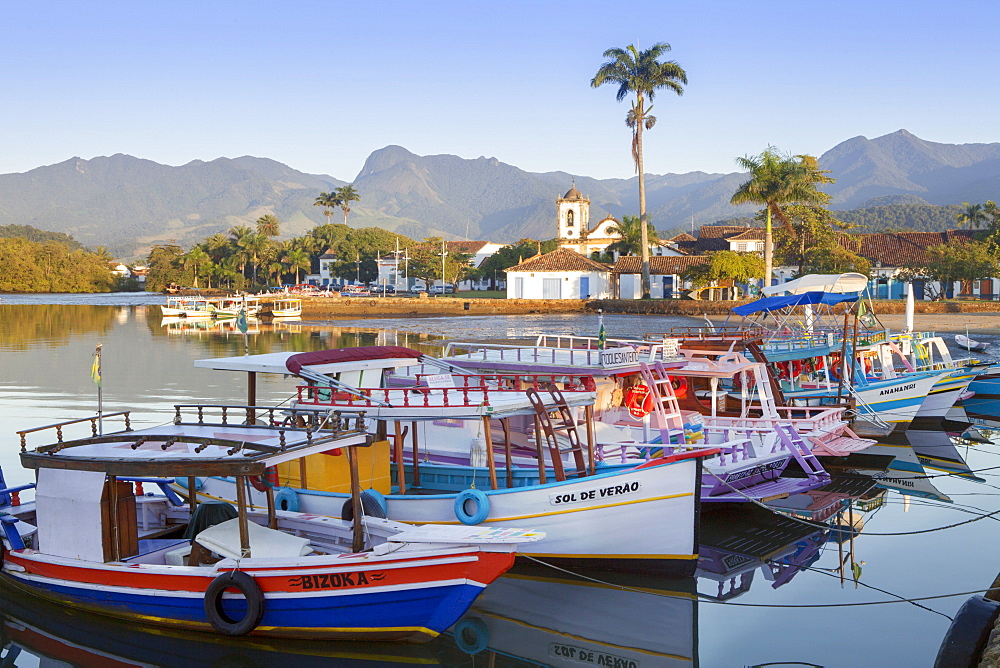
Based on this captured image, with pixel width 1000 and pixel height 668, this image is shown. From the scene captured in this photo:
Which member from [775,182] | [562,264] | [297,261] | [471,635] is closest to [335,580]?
[471,635]

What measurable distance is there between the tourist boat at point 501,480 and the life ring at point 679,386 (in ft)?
17.6

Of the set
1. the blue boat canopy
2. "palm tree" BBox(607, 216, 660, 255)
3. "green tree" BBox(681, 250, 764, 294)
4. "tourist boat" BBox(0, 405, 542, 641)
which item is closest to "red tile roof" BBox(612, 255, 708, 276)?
"palm tree" BBox(607, 216, 660, 255)

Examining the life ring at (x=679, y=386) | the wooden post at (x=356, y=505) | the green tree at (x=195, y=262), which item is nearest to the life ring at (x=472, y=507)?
the wooden post at (x=356, y=505)

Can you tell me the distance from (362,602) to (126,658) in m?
2.93

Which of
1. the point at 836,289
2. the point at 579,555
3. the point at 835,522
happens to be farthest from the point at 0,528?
the point at 836,289

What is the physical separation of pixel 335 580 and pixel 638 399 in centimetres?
957

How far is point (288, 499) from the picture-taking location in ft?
39.5

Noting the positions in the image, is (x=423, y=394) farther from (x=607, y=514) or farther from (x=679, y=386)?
(x=679, y=386)

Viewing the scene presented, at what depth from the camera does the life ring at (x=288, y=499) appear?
12.0m

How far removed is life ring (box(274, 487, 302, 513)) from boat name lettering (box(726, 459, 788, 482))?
23.4 ft

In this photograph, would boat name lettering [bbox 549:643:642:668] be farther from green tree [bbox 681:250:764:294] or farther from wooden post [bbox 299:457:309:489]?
green tree [bbox 681:250:764:294]

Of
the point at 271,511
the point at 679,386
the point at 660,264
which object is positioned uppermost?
the point at 660,264

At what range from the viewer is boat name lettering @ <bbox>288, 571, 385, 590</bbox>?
9156 mm

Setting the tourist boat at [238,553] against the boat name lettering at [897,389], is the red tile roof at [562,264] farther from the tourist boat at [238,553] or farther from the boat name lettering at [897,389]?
the tourist boat at [238,553]
